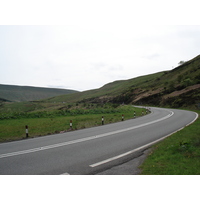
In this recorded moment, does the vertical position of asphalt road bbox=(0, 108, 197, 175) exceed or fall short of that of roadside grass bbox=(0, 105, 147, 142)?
it falls short

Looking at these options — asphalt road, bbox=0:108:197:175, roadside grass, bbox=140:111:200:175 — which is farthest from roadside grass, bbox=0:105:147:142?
roadside grass, bbox=140:111:200:175

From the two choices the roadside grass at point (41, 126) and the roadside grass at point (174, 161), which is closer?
the roadside grass at point (174, 161)

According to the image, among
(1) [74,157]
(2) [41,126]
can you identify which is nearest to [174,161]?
(1) [74,157]

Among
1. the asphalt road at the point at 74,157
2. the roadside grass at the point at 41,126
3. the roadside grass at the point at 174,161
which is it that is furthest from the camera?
the roadside grass at the point at 41,126

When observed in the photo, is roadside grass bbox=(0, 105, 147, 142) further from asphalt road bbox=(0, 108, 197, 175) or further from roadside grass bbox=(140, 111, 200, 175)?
roadside grass bbox=(140, 111, 200, 175)

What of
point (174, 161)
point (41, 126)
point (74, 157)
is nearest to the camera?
point (174, 161)

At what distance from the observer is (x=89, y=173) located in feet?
20.4

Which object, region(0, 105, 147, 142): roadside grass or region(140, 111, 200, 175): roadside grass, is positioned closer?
region(140, 111, 200, 175): roadside grass

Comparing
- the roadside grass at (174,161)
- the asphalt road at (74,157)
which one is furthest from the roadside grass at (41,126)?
the roadside grass at (174,161)

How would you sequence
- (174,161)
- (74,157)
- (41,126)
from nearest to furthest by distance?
(174,161) < (74,157) < (41,126)

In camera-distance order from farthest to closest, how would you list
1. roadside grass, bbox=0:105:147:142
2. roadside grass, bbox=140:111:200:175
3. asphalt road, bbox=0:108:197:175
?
roadside grass, bbox=0:105:147:142
asphalt road, bbox=0:108:197:175
roadside grass, bbox=140:111:200:175

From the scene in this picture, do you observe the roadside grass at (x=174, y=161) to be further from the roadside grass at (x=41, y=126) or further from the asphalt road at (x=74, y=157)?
the roadside grass at (x=41, y=126)

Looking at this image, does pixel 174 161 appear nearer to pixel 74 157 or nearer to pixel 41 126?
pixel 74 157
